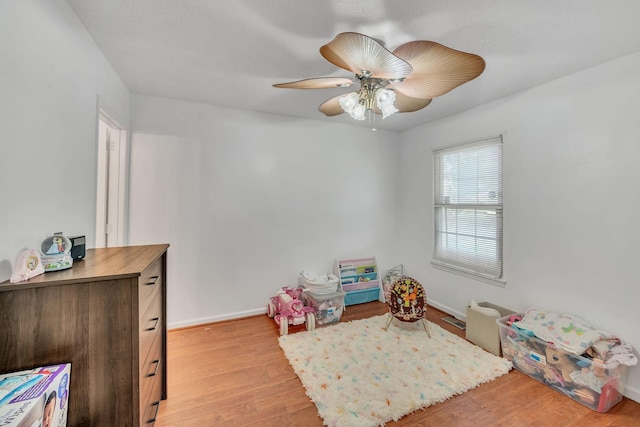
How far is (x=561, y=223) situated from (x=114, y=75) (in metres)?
3.83

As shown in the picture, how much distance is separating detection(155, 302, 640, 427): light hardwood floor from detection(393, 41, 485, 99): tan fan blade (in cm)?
203

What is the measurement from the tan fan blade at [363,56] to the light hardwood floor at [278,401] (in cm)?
204

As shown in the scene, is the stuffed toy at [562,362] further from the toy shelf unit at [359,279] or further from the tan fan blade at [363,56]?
the tan fan blade at [363,56]

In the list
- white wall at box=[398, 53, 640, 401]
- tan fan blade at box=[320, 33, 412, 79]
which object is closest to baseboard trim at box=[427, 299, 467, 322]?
white wall at box=[398, 53, 640, 401]

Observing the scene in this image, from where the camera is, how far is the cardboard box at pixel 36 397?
0.68 meters

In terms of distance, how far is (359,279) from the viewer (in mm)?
3479

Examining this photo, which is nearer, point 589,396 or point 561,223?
point 589,396

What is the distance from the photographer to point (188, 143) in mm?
2709

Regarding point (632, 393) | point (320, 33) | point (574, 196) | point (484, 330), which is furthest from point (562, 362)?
point (320, 33)

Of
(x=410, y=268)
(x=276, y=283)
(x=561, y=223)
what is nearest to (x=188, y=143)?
(x=276, y=283)

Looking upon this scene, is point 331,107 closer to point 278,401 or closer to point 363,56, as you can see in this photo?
point 363,56

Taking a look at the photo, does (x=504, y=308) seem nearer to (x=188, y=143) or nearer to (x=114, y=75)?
(x=188, y=143)

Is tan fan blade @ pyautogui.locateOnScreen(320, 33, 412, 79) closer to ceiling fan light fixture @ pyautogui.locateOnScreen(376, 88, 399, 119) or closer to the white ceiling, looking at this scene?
ceiling fan light fixture @ pyautogui.locateOnScreen(376, 88, 399, 119)

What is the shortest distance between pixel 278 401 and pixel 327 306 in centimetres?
117
